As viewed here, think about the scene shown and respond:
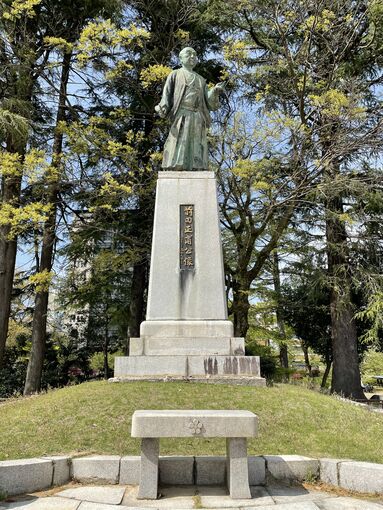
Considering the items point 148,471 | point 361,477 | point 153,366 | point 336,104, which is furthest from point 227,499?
point 336,104

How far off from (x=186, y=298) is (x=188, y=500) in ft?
14.4

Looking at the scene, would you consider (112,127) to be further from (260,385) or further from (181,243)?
(260,385)

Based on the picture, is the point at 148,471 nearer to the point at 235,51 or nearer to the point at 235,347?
the point at 235,347

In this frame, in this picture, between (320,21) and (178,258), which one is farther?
(320,21)

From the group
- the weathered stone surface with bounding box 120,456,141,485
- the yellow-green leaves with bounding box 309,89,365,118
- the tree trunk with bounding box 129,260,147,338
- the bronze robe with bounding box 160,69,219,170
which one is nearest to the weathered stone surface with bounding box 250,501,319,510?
the weathered stone surface with bounding box 120,456,141,485

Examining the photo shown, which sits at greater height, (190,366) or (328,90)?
(328,90)

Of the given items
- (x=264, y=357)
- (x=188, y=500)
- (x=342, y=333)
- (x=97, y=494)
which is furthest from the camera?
(x=264, y=357)

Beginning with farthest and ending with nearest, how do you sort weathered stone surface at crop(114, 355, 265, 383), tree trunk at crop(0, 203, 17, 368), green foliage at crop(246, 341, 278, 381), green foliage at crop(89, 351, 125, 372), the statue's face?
green foliage at crop(89, 351, 125, 372), green foliage at crop(246, 341, 278, 381), tree trunk at crop(0, 203, 17, 368), the statue's face, weathered stone surface at crop(114, 355, 265, 383)

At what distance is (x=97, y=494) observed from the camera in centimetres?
396

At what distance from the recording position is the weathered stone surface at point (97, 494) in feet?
12.5

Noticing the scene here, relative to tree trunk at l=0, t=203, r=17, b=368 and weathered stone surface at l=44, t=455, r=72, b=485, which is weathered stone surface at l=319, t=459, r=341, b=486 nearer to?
weathered stone surface at l=44, t=455, r=72, b=485

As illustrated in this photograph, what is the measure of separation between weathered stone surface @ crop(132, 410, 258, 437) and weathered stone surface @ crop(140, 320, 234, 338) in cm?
384

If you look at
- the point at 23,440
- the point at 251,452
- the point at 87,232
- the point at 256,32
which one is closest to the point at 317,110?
the point at 256,32

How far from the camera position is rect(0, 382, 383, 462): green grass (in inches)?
205
